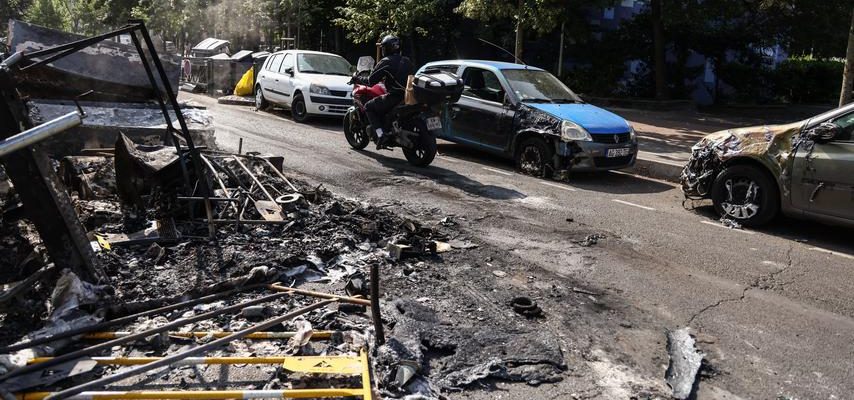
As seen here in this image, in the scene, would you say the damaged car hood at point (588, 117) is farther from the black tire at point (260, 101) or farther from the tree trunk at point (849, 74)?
the black tire at point (260, 101)

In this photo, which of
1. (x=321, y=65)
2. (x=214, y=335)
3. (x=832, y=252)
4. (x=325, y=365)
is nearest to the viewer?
(x=325, y=365)

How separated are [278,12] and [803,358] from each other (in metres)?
27.7

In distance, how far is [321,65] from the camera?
16797 millimetres

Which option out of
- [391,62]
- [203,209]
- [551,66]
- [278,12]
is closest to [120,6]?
[278,12]

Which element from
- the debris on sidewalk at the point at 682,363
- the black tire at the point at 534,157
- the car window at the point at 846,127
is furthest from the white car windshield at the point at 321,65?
the debris on sidewalk at the point at 682,363

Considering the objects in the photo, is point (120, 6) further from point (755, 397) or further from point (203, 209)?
point (755, 397)

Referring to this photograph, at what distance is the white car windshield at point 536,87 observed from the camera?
35.2ft

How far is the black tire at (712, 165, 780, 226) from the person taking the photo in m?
7.45

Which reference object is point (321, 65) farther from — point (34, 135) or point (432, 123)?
point (34, 135)

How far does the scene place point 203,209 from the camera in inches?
252

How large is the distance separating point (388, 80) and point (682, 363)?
23.2 feet

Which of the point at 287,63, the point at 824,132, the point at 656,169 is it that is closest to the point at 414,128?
the point at 656,169

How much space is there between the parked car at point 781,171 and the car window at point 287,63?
11206 millimetres

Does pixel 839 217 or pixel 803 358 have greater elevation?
pixel 839 217
